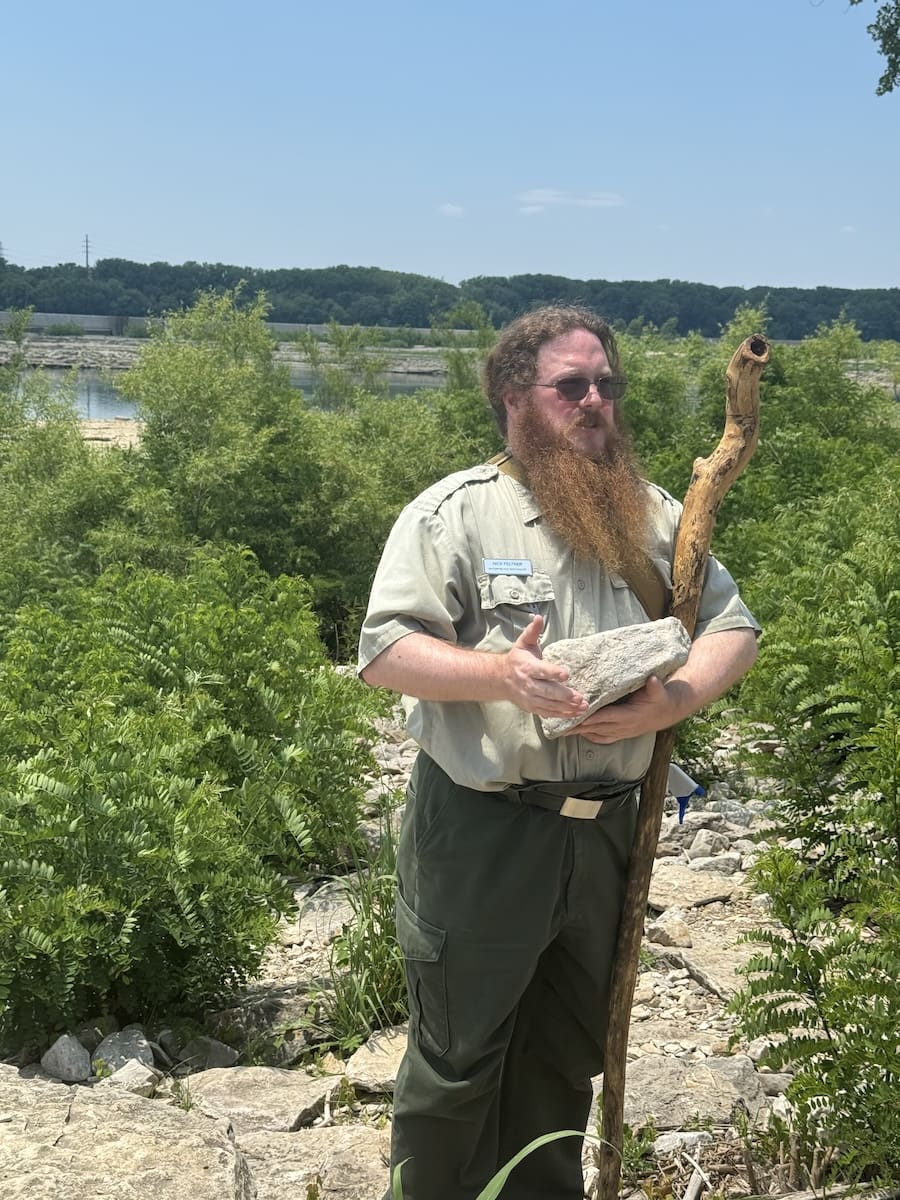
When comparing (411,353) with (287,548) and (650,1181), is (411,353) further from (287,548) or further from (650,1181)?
(650,1181)

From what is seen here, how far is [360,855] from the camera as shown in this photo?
6289mm

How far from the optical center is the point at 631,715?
271 centimetres

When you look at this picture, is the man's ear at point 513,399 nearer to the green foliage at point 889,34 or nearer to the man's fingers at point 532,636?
the man's fingers at point 532,636

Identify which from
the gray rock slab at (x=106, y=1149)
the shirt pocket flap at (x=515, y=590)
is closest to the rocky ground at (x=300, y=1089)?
the gray rock slab at (x=106, y=1149)

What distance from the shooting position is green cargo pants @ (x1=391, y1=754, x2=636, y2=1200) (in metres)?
2.82

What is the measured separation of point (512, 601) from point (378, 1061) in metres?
2.14

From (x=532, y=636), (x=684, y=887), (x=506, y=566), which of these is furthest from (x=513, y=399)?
(x=684, y=887)

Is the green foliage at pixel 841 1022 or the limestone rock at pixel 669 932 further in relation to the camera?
the limestone rock at pixel 669 932

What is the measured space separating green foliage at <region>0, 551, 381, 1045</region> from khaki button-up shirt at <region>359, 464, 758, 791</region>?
5.74 ft

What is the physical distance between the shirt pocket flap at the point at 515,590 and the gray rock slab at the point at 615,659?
0.18 metres

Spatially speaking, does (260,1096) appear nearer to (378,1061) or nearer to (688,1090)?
(378,1061)

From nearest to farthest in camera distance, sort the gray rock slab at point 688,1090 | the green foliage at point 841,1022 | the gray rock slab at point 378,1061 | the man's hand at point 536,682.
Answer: the man's hand at point 536,682 → the green foliage at point 841,1022 → the gray rock slab at point 688,1090 → the gray rock slab at point 378,1061

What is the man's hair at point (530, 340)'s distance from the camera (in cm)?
303

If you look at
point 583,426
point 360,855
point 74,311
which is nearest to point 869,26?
point 360,855
